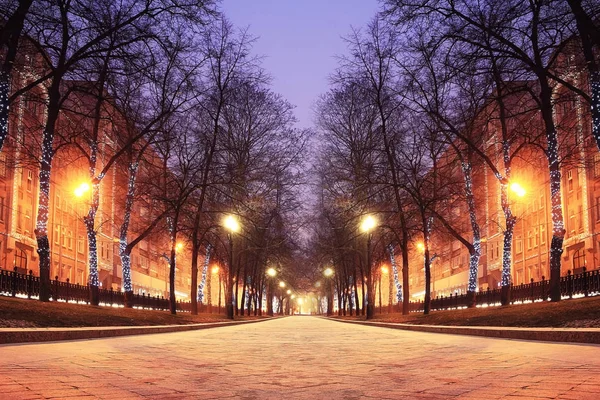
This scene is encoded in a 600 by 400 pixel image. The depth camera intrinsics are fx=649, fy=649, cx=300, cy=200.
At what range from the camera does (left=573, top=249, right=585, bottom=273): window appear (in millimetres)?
49487

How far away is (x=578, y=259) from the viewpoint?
5078cm

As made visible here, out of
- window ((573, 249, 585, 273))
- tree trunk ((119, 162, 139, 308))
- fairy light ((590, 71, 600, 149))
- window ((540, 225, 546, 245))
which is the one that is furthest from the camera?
window ((540, 225, 546, 245))

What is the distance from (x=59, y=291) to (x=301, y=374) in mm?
24967

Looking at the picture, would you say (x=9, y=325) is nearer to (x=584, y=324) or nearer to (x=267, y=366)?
(x=267, y=366)

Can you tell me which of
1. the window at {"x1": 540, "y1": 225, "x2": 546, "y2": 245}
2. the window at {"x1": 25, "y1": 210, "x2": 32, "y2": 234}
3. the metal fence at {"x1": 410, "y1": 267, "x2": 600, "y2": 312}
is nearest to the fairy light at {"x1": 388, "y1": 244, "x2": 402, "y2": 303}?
the metal fence at {"x1": 410, "y1": 267, "x2": 600, "y2": 312}

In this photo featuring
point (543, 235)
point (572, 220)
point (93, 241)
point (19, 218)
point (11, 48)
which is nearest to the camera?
point (11, 48)

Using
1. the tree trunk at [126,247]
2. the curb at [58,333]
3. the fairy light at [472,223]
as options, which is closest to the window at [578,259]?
the fairy light at [472,223]

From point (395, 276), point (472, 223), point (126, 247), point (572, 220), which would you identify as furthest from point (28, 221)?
point (572, 220)

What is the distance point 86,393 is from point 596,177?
161 feet

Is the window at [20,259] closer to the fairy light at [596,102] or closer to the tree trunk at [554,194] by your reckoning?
the tree trunk at [554,194]

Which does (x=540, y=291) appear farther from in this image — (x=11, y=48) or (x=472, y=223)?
(x=11, y=48)

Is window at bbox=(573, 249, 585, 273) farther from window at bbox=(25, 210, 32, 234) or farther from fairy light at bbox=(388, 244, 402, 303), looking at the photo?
window at bbox=(25, 210, 32, 234)

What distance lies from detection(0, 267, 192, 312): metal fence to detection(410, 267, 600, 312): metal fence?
1939cm

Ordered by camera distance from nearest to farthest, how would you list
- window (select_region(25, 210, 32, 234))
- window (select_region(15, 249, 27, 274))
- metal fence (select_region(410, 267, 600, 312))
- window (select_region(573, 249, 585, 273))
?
metal fence (select_region(410, 267, 600, 312))
window (select_region(15, 249, 27, 274))
window (select_region(573, 249, 585, 273))
window (select_region(25, 210, 32, 234))
